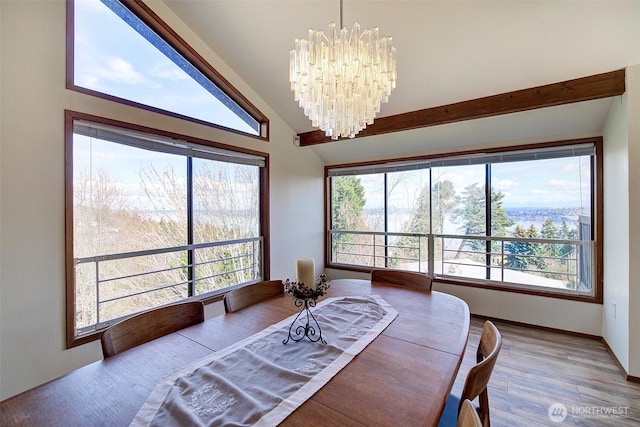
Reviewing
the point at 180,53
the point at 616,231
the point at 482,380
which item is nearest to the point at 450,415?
the point at 482,380

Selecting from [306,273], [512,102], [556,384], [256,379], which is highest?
[512,102]

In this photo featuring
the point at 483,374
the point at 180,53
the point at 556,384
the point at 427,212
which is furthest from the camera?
the point at 427,212

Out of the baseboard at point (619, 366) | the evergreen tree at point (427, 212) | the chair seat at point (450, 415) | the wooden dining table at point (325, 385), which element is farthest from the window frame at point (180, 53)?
the baseboard at point (619, 366)

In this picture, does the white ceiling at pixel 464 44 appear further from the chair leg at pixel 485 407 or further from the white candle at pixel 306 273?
the chair leg at pixel 485 407

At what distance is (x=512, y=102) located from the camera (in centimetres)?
239

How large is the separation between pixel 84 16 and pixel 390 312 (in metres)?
2.88

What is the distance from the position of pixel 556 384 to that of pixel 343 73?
2.59 metres

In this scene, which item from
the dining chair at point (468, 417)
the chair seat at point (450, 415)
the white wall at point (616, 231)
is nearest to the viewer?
the dining chair at point (468, 417)

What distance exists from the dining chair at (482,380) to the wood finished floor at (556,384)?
31.9 inches

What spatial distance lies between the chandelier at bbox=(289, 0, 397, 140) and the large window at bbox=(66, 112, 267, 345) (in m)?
1.47

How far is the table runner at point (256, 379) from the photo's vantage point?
2.52 ft

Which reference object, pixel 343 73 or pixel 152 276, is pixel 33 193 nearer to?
pixel 152 276

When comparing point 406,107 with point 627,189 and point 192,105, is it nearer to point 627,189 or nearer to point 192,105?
point 627,189

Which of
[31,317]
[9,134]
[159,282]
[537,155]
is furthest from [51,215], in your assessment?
[537,155]
